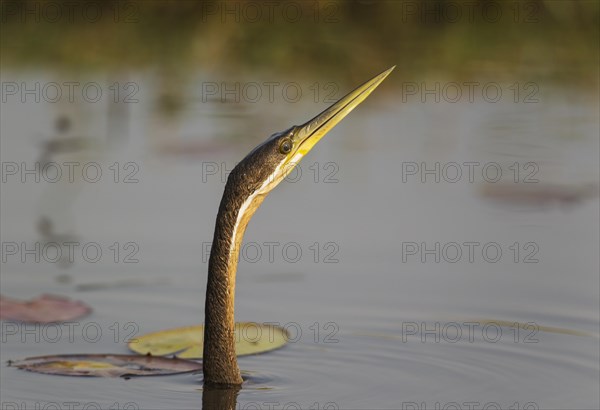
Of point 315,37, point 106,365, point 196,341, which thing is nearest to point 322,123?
point 196,341

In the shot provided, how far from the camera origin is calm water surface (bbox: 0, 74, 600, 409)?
6.54 metres

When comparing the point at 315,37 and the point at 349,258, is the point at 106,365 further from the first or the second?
the point at 315,37

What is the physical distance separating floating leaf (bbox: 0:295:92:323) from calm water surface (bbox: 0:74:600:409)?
0.36ft

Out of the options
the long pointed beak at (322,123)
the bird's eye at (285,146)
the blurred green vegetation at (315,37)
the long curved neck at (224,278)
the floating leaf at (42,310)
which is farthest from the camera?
the blurred green vegetation at (315,37)

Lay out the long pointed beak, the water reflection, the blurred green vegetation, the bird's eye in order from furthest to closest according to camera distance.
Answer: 1. the blurred green vegetation
2. the long pointed beak
3. the bird's eye
4. the water reflection

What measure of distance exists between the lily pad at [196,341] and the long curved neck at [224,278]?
2.00 feet

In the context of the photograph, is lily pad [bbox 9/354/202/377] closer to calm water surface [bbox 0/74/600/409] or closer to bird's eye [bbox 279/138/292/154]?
calm water surface [bbox 0/74/600/409]

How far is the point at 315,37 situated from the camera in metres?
Answer: 17.5

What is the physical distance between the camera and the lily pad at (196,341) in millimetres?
6961

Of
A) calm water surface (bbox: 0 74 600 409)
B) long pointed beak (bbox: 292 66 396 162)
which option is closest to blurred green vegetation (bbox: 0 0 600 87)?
calm water surface (bbox: 0 74 600 409)

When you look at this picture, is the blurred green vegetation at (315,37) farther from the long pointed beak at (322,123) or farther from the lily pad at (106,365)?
the lily pad at (106,365)

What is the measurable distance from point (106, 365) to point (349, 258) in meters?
2.27

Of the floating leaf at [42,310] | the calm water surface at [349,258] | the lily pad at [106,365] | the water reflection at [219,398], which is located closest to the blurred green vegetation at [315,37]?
the calm water surface at [349,258]

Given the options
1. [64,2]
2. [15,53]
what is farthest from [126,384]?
[64,2]
